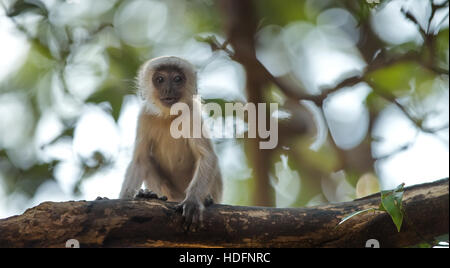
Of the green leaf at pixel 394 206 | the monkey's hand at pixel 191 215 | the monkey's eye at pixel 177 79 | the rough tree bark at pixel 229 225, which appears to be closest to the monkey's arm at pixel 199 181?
the monkey's hand at pixel 191 215

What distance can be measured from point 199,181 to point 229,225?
1400 millimetres

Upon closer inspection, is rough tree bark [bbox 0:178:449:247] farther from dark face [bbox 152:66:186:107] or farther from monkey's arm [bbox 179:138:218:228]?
dark face [bbox 152:66:186:107]

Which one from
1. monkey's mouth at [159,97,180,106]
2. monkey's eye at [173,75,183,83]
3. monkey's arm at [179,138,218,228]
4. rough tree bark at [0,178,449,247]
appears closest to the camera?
rough tree bark at [0,178,449,247]

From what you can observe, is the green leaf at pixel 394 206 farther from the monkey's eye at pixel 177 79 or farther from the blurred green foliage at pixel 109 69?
the monkey's eye at pixel 177 79

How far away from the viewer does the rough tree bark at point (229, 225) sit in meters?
4.47

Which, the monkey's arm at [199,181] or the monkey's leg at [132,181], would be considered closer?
the monkey's arm at [199,181]

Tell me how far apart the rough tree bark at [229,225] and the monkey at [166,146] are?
1.61 m

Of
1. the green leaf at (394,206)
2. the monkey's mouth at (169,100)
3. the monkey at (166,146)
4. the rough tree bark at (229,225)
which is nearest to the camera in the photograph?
the green leaf at (394,206)

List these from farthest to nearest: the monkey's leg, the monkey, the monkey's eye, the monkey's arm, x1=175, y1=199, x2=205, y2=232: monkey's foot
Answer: the monkey's eye, the monkey, the monkey's leg, the monkey's arm, x1=175, y1=199, x2=205, y2=232: monkey's foot

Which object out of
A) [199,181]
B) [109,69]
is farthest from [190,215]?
[109,69]

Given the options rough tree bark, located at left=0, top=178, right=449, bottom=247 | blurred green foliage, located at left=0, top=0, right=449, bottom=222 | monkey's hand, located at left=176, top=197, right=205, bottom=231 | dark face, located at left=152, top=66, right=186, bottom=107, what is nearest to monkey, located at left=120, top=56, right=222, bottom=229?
dark face, located at left=152, top=66, right=186, bottom=107

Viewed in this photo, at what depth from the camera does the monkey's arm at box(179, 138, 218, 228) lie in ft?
16.4

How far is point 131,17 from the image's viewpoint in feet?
28.5

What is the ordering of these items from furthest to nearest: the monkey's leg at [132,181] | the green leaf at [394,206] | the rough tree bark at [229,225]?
the monkey's leg at [132,181] < the rough tree bark at [229,225] < the green leaf at [394,206]
